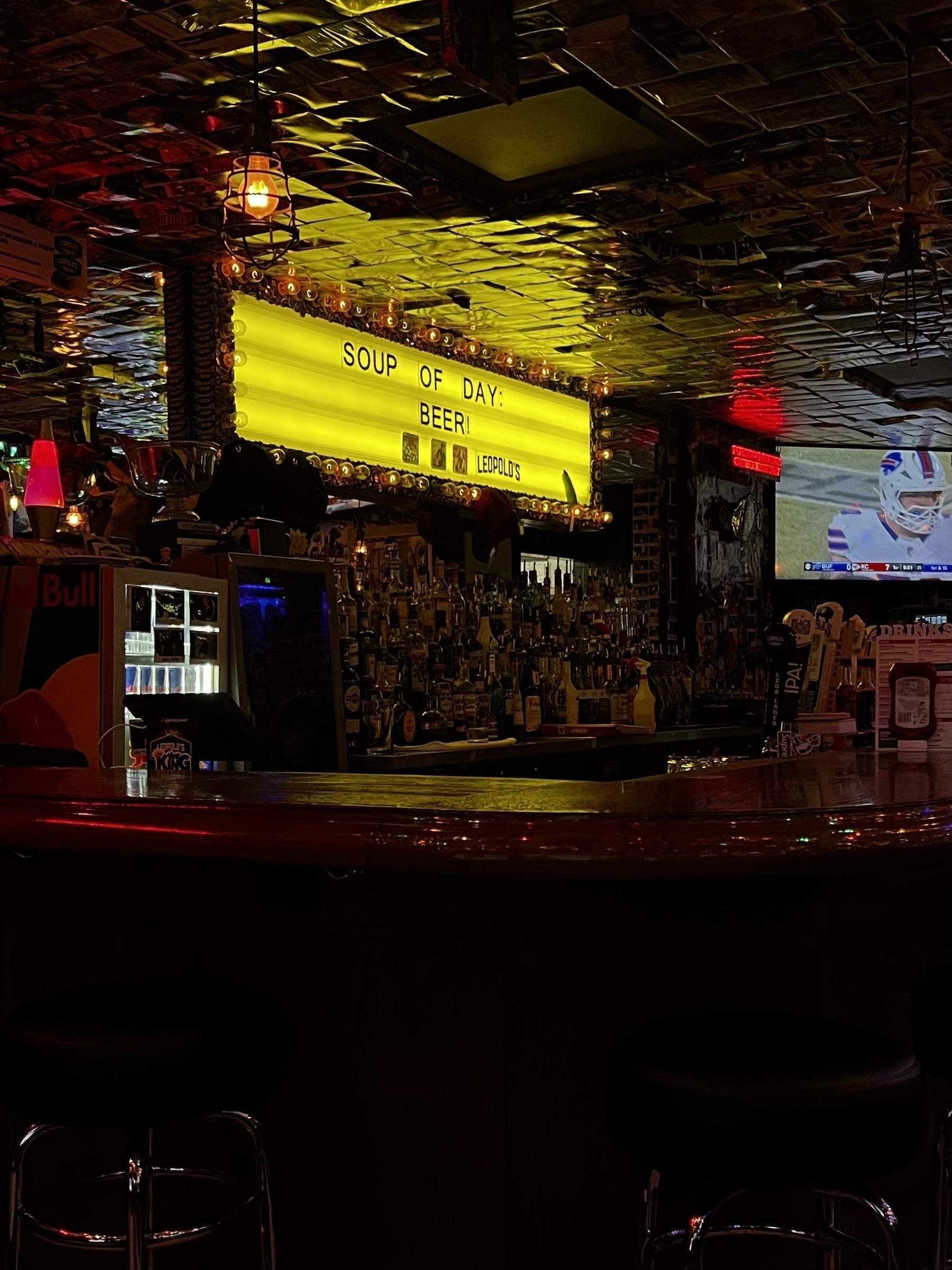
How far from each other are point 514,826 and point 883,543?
1024 cm

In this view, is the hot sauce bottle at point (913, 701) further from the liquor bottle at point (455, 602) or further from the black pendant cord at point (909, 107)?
the liquor bottle at point (455, 602)

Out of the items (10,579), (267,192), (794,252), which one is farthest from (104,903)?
(794,252)

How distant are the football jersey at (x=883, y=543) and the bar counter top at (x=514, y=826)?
30.3ft

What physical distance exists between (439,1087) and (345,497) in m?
4.29

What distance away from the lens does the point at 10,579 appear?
12.6ft

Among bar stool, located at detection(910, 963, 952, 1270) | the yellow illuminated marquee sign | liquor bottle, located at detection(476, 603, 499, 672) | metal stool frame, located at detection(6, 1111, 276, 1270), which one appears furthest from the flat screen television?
metal stool frame, located at detection(6, 1111, 276, 1270)

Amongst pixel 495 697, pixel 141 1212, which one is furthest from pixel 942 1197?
pixel 495 697

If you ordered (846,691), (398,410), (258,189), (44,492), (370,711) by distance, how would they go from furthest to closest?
1. (398,410)
2. (370,711)
3. (44,492)
4. (846,691)
5. (258,189)

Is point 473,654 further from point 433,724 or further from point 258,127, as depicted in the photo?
point 258,127

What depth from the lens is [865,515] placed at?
36.6ft

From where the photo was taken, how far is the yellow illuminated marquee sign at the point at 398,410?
534 cm

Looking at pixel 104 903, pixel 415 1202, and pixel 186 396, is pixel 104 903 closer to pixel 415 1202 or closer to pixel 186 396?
pixel 415 1202

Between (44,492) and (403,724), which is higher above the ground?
(44,492)

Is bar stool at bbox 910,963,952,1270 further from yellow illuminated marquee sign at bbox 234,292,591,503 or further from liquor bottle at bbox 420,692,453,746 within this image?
yellow illuminated marquee sign at bbox 234,292,591,503
